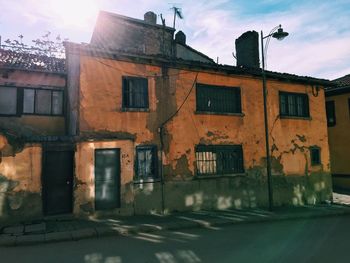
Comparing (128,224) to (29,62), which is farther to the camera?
(29,62)

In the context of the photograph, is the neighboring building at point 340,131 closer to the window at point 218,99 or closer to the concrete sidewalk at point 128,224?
the concrete sidewalk at point 128,224

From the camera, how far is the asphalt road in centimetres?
650

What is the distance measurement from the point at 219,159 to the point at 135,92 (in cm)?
453

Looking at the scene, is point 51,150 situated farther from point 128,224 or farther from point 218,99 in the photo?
point 218,99

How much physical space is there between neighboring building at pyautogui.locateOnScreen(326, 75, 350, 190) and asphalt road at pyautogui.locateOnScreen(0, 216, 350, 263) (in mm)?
11425

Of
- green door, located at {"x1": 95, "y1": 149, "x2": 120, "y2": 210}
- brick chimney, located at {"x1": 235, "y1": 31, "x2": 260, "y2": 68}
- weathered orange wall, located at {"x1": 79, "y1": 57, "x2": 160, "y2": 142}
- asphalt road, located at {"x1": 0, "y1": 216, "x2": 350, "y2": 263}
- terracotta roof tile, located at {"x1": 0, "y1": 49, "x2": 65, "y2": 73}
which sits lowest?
asphalt road, located at {"x1": 0, "y1": 216, "x2": 350, "y2": 263}

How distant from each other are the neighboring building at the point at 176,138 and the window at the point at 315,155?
0.07 m

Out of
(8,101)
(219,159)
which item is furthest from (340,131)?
(8,101)

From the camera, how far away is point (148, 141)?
11422 mm

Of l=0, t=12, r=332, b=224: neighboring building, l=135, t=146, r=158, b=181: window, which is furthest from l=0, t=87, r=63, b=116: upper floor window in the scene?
l=135, t=146, r=158, b=181: window

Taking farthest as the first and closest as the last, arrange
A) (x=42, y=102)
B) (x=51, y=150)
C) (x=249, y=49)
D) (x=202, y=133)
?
(x=249, y=49), (x=42, y=102), (x=202, y=133), (x=51, y=150)

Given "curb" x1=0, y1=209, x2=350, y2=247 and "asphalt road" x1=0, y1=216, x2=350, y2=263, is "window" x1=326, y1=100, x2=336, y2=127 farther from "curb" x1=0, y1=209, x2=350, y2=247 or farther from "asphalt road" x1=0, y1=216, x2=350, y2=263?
"asphalt road" x1=0, y1=216, x2=350, y2=263

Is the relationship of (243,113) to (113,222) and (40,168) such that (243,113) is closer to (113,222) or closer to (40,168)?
(113,222)

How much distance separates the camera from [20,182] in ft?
30.4
